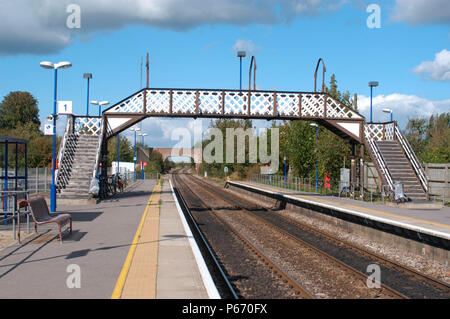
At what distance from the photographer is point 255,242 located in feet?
48.1

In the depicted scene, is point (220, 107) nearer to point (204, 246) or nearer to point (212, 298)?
point (204, 246)

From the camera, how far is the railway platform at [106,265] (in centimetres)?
697

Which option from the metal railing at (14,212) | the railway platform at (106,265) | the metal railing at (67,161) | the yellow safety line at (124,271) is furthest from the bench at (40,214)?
the metal railing at (67,161)

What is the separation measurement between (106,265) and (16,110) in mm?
89540

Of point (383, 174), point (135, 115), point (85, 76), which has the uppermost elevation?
point (85, 76)

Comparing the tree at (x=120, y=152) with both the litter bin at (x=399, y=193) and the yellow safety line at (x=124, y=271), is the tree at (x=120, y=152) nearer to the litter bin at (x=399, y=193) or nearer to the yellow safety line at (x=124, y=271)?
the litter bin at (x=399, y=193)

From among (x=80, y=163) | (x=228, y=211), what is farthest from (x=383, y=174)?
(x=80, y=163)

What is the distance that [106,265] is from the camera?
8.84 meters

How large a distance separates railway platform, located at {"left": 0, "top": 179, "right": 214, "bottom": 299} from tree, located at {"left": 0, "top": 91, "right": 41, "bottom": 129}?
82.8 metres

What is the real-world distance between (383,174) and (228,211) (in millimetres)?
8369

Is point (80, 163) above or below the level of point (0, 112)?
below

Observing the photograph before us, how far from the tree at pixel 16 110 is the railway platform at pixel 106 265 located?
82828 millimetres

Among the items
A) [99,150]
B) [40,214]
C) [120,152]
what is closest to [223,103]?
[99,150]

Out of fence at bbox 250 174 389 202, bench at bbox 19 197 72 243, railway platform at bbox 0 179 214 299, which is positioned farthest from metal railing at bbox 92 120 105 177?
fence at bbox 250 174 389 202
